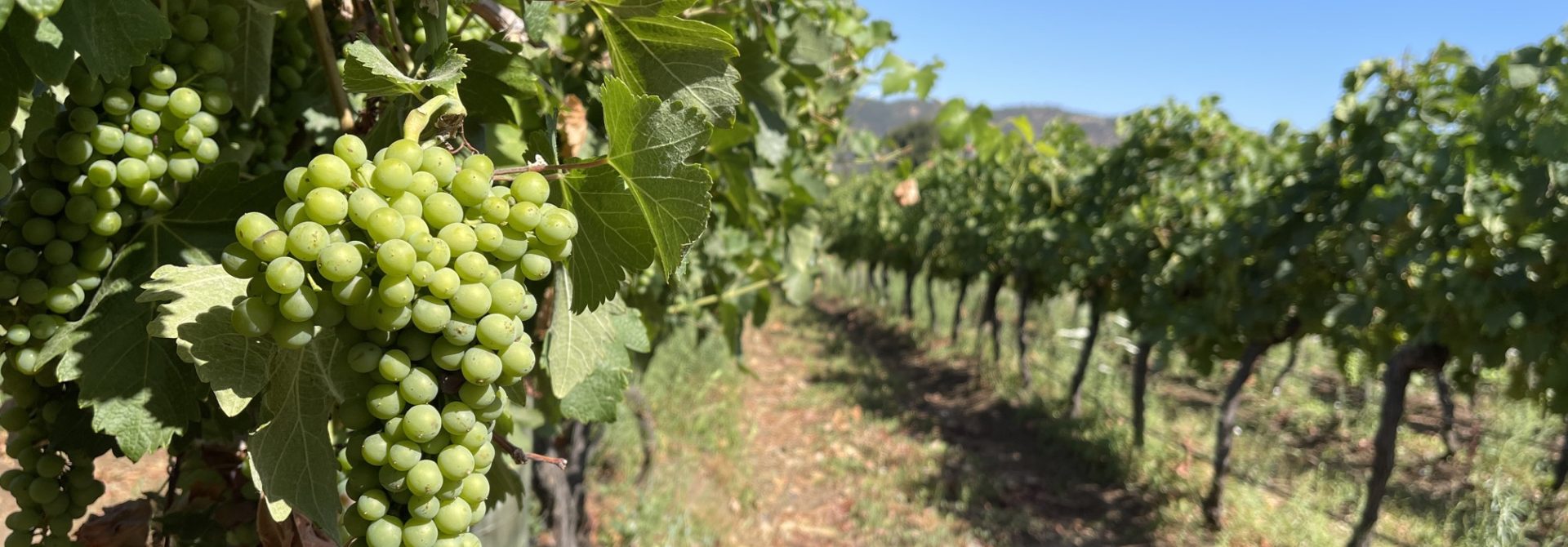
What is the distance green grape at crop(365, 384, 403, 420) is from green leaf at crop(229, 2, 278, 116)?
1.76 ft

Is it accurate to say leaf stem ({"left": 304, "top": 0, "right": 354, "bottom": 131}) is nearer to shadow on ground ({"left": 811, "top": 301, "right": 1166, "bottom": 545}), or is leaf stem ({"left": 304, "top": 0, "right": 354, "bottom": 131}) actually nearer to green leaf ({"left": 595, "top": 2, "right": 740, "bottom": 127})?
green leaf ({"left": 595, "top": 2, "right": 740, "bottom": 127})

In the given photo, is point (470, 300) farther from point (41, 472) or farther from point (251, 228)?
point (41, 472)

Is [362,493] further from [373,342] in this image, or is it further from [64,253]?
[64,253]

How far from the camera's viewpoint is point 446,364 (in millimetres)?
634

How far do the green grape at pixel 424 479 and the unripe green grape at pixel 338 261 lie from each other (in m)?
0.16

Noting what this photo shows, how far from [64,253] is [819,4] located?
2.73 metres

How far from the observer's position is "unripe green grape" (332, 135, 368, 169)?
0.64 meters

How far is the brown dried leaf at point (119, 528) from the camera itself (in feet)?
3.25

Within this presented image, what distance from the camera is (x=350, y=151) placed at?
25.2 inches

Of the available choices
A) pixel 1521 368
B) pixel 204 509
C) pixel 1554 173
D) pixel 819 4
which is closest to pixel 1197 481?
pixel 1521 368

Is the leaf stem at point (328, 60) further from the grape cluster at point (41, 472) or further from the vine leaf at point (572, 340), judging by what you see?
the grape cluster at point (41, 472)

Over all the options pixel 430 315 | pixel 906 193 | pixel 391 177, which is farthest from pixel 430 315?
pixel 906 193

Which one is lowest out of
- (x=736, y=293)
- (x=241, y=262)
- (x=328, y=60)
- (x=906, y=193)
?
(x=736, y=293)

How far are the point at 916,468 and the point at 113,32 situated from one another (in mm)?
6999
